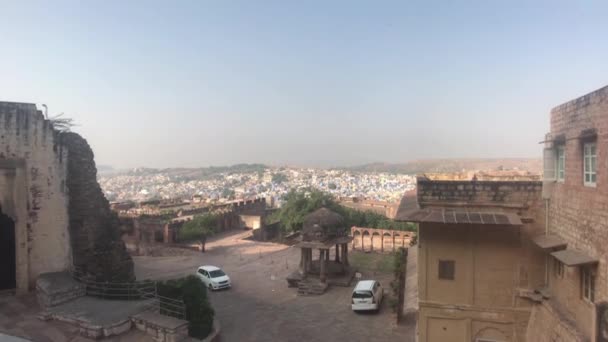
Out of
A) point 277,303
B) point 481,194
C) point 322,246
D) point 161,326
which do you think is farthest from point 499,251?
point 322,246

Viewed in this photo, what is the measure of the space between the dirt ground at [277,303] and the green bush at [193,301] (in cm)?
198

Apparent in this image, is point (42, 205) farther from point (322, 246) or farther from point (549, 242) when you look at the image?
point (549, 242)

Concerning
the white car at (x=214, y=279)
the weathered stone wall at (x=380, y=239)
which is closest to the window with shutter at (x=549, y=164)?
the white car at (x=214, y=279)

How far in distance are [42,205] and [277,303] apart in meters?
10.3

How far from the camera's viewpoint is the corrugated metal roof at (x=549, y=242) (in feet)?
27.0

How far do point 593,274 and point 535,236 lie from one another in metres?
3.22

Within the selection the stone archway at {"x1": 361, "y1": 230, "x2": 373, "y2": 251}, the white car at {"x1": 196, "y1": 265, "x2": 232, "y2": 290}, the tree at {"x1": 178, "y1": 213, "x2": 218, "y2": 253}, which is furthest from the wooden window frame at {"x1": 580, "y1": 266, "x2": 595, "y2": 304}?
the tree at {"x1": 178, "y1": 213, "x2": 218, "y2": 253}

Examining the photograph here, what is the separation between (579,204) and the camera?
7.33m

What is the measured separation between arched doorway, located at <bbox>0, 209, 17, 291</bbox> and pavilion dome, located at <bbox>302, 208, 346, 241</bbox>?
41.8 ft

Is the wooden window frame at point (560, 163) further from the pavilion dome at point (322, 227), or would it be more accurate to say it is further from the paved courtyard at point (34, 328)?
the pavilion dome at point (322, 227)

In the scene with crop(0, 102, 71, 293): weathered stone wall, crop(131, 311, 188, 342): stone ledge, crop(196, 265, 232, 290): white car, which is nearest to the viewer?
crop(131, 311, 188, 342): stone ledge

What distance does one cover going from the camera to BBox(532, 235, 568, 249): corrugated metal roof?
8.24 meters

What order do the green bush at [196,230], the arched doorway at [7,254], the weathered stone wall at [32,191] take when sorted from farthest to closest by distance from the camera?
1. the green bush at [196,230]
2. the arched doorway at [7,254]
3. the weathered stone wall at [32,191]

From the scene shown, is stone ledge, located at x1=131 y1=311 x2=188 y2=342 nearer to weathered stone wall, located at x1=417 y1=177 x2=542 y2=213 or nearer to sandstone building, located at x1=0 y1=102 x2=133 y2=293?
sandstone building, located at x1=0 y1=102 x2=133 y2=293
